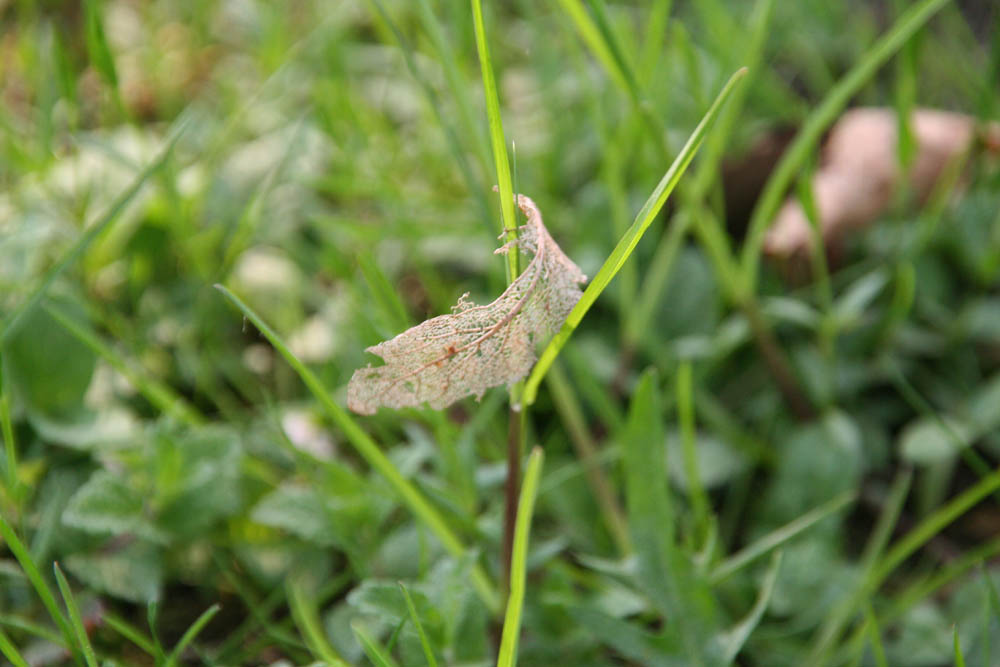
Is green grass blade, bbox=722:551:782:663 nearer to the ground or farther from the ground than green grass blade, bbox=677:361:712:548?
nearer to the ground

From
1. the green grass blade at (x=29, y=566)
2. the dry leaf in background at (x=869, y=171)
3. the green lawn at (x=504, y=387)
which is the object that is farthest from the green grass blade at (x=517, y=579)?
the dry leaf in background at (x=869, y=171)

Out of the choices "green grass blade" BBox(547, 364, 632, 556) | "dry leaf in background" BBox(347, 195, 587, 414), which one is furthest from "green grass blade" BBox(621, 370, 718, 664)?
"dry leaf in background" BBox(347, 195, 587, 414)

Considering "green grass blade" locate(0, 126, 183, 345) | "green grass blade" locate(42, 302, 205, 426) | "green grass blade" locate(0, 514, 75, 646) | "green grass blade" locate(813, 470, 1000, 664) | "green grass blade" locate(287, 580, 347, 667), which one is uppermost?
"green grass blade" locate(0, 126, 183, 345)

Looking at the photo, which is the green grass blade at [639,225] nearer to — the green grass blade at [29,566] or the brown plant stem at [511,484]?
the brown plant stem at [511,484]

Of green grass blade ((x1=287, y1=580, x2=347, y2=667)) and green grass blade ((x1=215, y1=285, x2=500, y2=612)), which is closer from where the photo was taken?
green grass blade ((x1=215, y1=285, x2=500, y2=612))

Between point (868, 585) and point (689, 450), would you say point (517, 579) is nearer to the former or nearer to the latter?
point (689, 450)

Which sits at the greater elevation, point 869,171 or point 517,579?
point 869,171

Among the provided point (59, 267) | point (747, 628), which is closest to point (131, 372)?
point (59, 267)

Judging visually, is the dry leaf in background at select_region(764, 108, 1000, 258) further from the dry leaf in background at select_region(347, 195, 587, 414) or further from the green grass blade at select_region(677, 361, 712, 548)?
the dry leaf in background at select_region(347, 195, 587, 414)
